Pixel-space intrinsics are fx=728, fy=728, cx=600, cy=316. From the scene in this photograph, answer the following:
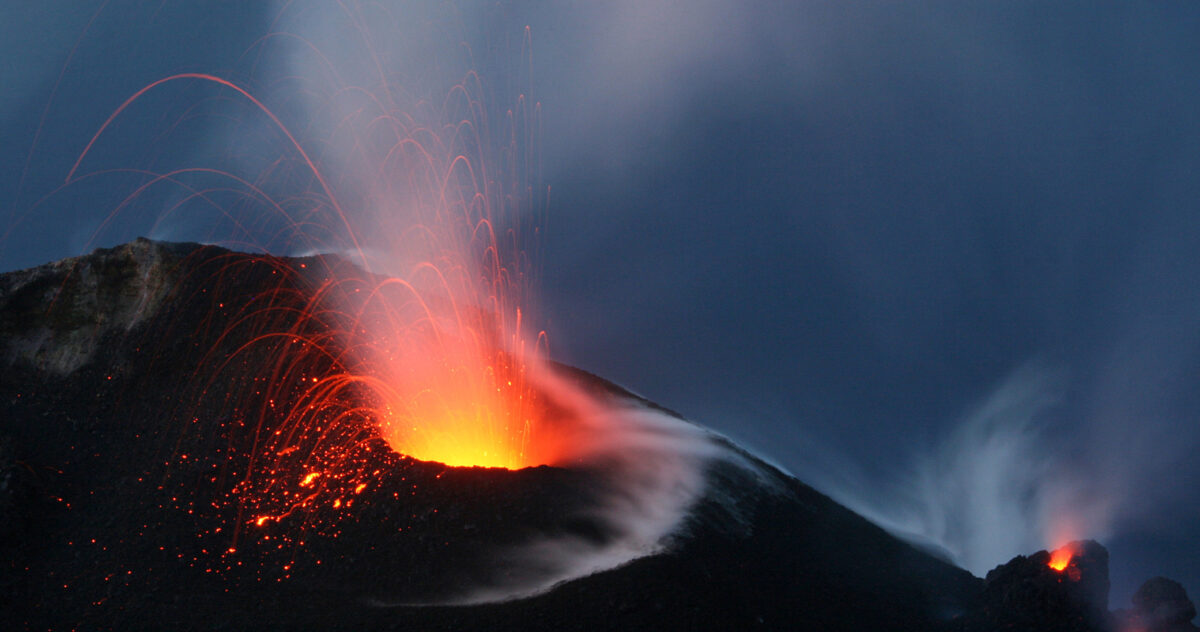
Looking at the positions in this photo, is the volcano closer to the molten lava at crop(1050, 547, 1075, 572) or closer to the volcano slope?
the volcano slope

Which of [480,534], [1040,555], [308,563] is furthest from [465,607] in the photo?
[1040,555]

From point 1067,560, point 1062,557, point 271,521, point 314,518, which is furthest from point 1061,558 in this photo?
point 271,521

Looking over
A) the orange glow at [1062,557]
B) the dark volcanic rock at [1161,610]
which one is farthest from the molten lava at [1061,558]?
the dark volcanic rock at [1161,610]

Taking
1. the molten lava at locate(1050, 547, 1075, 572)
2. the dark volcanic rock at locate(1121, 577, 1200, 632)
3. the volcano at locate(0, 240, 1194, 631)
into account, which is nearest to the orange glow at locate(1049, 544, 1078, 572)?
the molten lava at locate(1050, 547, 1075, 572)

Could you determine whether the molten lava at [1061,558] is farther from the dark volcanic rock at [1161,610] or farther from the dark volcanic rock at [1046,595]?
the dark volcanic rock at [1161,610]

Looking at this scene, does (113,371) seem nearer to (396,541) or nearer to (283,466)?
(283,466)

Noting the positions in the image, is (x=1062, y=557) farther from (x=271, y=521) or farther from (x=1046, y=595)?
(x=271, y=521)
